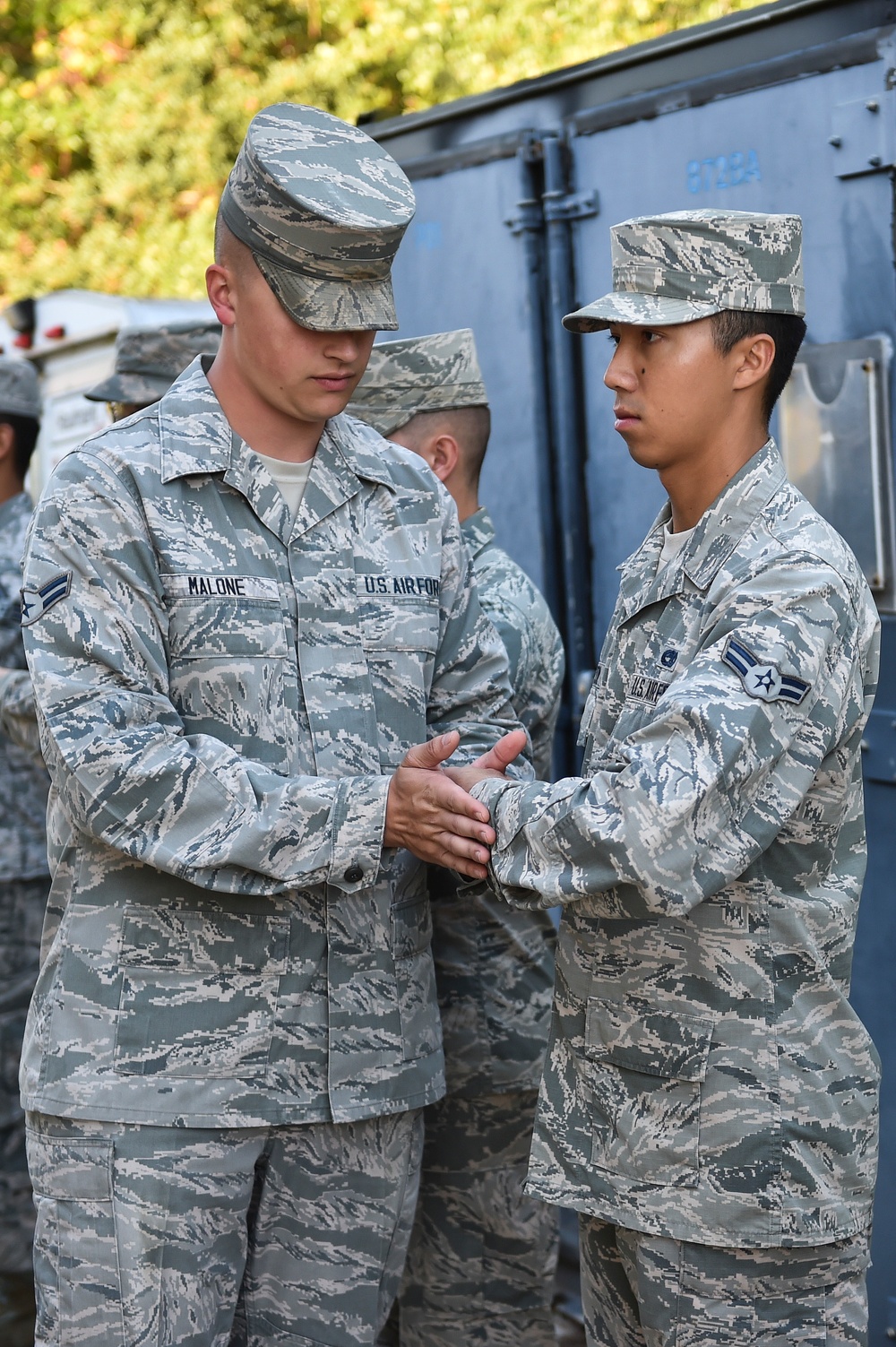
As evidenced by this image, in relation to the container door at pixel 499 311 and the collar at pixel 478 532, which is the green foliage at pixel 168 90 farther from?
the collar at pixel 478 532

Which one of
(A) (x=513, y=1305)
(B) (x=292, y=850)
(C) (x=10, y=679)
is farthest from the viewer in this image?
(C) (x=10, y=679)

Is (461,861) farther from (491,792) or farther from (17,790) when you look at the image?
(17,790)

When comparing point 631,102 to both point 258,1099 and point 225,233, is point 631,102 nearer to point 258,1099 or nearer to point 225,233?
point 225,233

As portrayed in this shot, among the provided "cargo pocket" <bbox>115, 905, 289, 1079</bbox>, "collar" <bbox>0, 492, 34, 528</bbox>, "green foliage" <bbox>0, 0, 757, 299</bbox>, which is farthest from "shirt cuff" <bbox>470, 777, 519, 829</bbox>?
"green foliage" <bbox>0, 0, 757, 299</bbox>

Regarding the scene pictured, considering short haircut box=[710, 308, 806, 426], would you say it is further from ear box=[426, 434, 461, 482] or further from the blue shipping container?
ear box=[426, 434, 461, 482]

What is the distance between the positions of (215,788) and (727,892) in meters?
0.67

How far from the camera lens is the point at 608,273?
11.5 ft

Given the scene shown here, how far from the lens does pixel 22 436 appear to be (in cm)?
409

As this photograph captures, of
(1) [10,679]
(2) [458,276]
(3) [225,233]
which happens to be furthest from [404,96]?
(3) [225,233]

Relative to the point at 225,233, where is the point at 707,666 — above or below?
below

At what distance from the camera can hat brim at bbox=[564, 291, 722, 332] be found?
2062mm

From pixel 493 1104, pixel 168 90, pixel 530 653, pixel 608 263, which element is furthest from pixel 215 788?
pixel 168 90

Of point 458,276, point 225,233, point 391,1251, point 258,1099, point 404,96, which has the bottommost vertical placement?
point 391,1251

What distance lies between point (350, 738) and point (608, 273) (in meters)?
1.64
